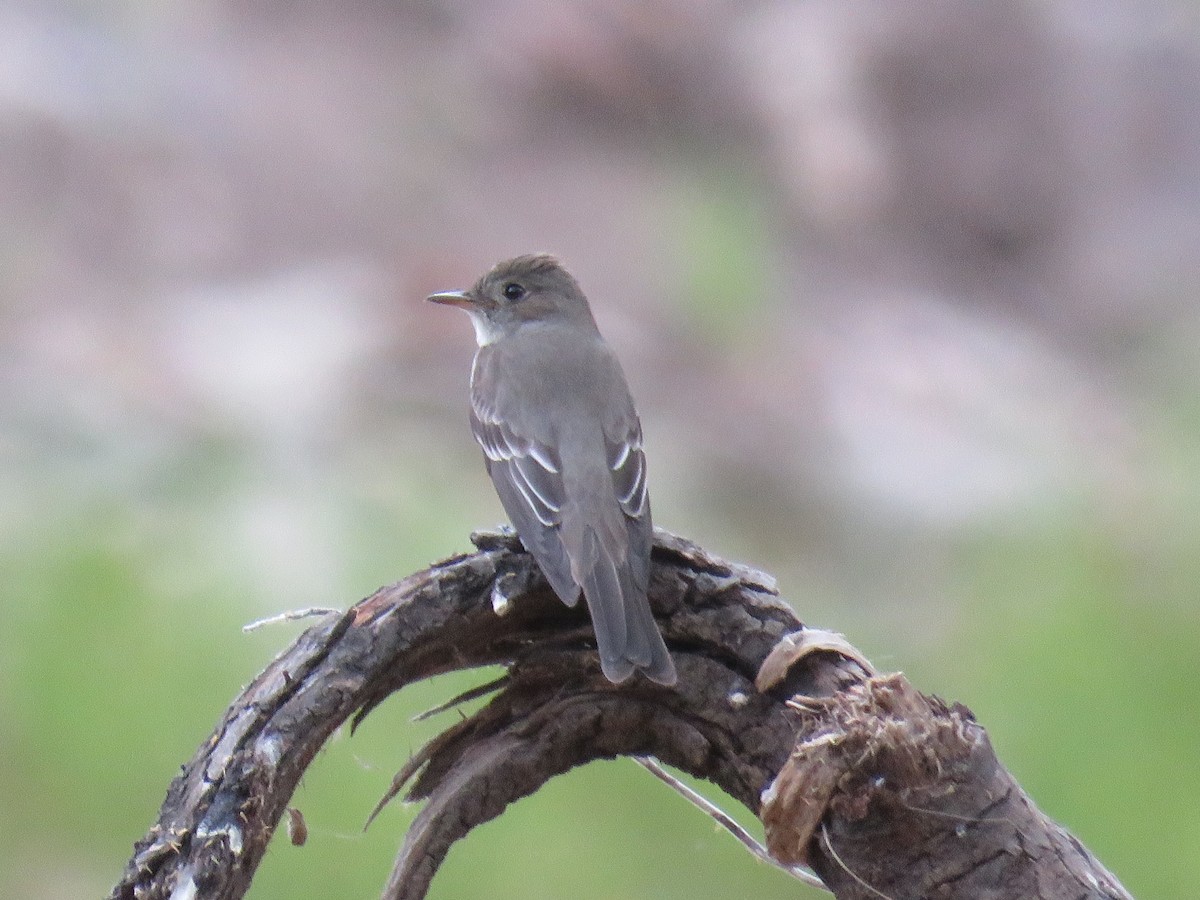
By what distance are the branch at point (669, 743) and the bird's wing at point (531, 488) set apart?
0.25 feet

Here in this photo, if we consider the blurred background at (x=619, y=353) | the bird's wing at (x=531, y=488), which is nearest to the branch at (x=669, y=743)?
the bird's wing at (x=531, y=488)

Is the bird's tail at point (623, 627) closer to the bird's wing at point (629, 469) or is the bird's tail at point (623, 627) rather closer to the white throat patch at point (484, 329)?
the bird's wing at point (629, 469)

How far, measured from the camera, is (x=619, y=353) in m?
6.70

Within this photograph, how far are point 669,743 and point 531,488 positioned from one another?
3.17 feet

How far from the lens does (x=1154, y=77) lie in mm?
8250

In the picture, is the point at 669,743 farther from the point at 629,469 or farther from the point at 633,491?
the point at 629,469

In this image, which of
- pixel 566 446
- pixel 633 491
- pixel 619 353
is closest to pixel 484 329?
pixel 566 446

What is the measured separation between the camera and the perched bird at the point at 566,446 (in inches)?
119

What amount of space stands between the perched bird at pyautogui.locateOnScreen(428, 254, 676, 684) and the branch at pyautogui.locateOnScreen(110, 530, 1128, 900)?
0.11 meters

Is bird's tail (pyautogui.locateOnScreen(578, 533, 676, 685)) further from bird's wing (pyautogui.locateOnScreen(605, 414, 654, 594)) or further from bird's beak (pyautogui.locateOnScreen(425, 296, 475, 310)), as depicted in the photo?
bird's beak (pyautogui.locateOnScreen(425, 296, 475, 310))

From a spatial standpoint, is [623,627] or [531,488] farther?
[531,488]

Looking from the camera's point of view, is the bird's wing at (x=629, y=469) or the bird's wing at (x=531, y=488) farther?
the bird's wing at (x=629, y=469)

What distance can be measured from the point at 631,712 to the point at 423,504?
292cm

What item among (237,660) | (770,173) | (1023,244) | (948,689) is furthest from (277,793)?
(1023,244)
